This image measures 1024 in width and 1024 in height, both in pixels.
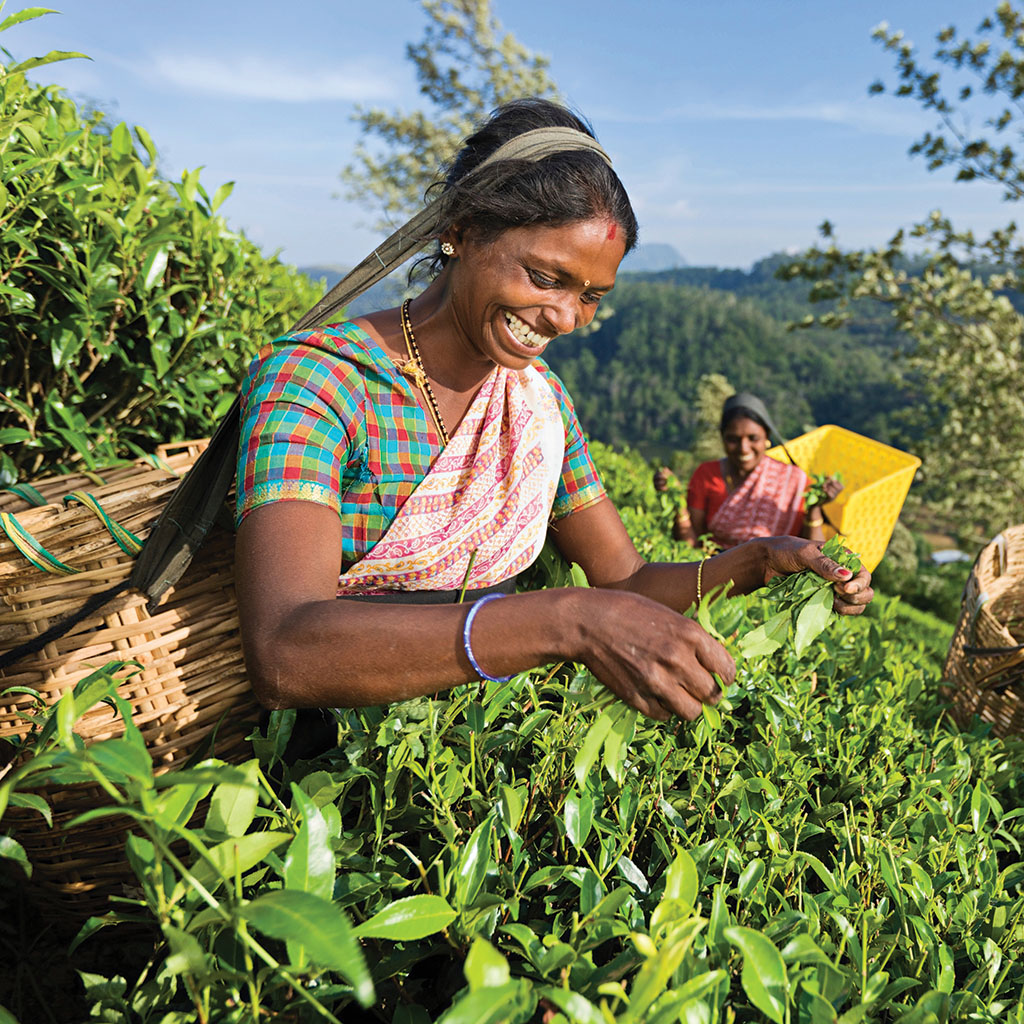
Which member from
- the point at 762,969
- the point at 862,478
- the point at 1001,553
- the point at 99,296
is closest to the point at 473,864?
the point at 762,969

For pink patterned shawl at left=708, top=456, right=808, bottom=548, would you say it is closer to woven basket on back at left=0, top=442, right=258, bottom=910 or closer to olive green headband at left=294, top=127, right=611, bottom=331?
olive green headband at left=294, top=127, right=611, bottom=331

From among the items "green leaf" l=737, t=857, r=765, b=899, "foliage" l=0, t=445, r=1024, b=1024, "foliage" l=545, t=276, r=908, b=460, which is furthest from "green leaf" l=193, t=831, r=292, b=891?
"foliage" l=545, t=276, r=908, b=460

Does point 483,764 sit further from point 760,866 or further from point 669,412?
point 669,412

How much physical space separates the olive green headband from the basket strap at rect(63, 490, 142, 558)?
0.58 m

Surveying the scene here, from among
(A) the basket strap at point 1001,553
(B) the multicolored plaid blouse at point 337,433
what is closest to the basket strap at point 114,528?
(B) the multicolored plaid blouse at point 337,433

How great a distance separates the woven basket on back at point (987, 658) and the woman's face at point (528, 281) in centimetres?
141

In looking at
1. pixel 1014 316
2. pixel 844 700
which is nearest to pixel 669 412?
pixel 1014 316

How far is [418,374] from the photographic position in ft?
5.71

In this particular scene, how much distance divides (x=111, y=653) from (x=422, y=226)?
3.65 ft

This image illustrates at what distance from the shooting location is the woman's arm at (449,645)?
1.01 m

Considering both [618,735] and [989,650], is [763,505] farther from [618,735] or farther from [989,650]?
[618,735]

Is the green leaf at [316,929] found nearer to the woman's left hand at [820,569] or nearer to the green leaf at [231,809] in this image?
the green leaf at [231,809]

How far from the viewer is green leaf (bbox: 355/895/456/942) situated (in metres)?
0.76

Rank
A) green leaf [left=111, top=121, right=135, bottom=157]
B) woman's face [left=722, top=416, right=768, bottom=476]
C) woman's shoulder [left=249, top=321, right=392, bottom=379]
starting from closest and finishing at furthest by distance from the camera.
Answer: woman's shoulder [left=249, top=321, right=392, bottom=379], green leaf [left=111, top=121, right=135, bottom=157], woman's face [left=722, top=416, right=768, bottom=476]
